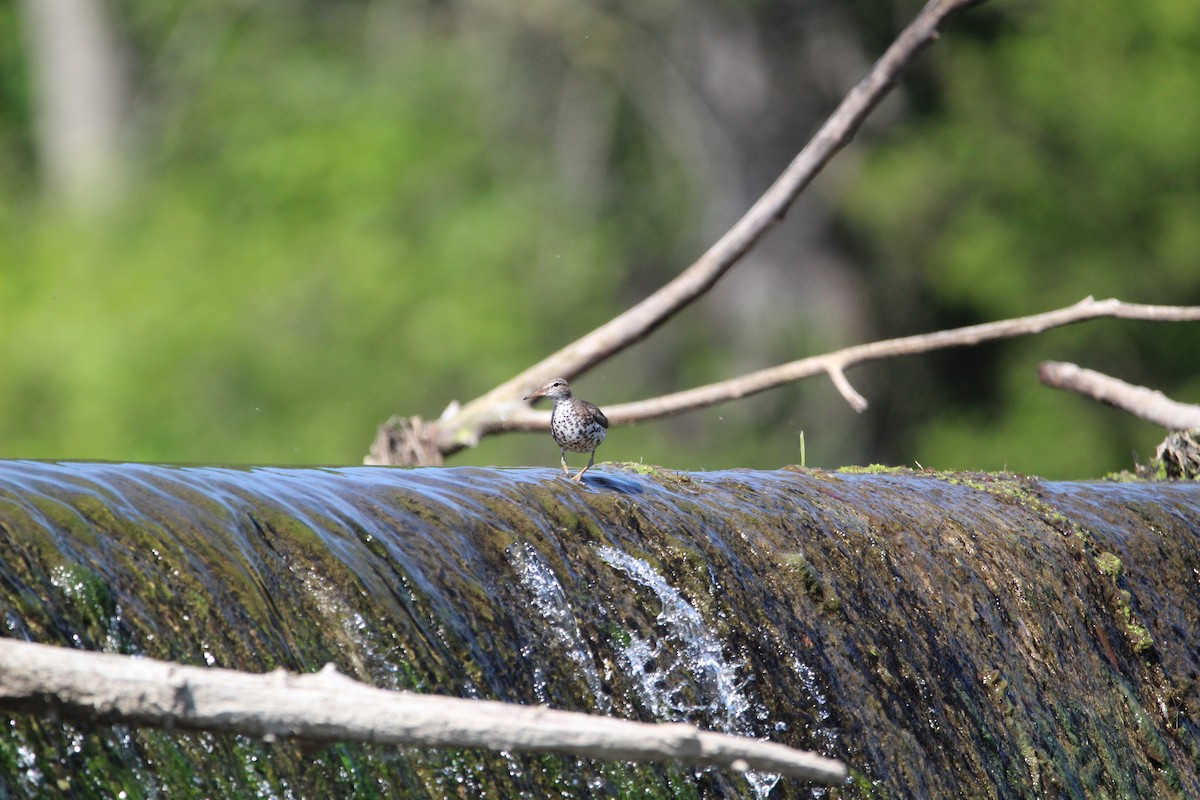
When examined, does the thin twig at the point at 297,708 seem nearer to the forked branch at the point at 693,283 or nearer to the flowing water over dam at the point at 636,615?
the flowing water over dam at the point at 636,615

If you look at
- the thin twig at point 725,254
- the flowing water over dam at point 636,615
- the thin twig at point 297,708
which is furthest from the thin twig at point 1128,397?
the thin twig at point 297,708

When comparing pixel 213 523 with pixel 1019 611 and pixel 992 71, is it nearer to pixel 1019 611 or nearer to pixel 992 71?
pixel 1019 611

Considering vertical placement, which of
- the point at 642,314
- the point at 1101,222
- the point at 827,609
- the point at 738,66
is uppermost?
the point at 738,66

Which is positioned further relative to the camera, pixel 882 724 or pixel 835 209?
pixel 835 209

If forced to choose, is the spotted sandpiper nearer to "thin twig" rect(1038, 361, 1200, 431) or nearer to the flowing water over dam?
the flowing water over dam

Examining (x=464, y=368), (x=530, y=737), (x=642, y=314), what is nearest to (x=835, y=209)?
(x=464, y=368)

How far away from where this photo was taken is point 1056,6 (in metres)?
18.4

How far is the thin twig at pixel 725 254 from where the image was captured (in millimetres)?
6922

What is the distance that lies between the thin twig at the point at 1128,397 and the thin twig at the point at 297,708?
535 cm

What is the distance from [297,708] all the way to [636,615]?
1.97 meters

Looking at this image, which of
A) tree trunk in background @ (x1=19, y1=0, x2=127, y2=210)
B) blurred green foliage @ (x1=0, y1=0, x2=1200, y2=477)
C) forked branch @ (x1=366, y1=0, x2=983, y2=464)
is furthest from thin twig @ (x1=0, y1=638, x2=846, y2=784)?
tree trunk in background @ (x1=19, y1=0, x2=127, y2=210)

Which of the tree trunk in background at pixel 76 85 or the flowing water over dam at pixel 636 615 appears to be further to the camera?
the tree trunk in background at pixel 76 85

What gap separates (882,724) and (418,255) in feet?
46.6

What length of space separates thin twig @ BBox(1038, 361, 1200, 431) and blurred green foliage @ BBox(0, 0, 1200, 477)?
863 cm
